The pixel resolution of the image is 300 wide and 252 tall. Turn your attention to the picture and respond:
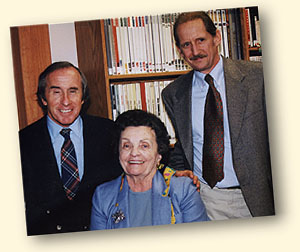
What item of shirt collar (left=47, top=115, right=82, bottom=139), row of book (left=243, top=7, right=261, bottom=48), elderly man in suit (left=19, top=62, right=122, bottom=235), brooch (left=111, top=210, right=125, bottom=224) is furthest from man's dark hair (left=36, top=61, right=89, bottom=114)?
row of book (left=243, top=7, right=261, bottom=48)

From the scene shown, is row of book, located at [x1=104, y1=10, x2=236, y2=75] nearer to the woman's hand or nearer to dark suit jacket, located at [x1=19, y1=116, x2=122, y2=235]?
dark suit jacket, located at [x1=19, y1=116, x2=122, y2=235]

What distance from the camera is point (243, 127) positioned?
2725 mm

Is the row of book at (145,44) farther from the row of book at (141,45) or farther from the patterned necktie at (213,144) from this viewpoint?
the patterned necktie at (213,144)

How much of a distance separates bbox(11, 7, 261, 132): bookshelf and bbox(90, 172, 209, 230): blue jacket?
52 centimetres

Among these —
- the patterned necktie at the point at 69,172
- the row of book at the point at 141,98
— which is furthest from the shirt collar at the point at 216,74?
the patterned necktie at the point at 69,172

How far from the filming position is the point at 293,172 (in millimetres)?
2840

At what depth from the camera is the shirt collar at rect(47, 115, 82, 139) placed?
2.72 meters

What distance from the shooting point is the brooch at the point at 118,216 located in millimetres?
2713

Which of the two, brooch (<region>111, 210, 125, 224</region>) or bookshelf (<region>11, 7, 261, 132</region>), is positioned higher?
bookshelf (<region>11, 7, 261, 132</region>)

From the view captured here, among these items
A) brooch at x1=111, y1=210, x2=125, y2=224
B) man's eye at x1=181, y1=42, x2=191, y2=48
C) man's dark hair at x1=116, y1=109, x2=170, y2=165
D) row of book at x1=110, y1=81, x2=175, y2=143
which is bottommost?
brooch at x1=111, y1=210, x2=125, y2=224

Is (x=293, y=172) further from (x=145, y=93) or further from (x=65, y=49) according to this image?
(x=65, y=49)

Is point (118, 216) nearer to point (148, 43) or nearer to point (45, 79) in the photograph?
point (45, 79)

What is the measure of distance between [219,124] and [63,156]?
3.32ft

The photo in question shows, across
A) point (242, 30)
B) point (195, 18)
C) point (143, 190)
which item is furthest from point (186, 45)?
point (143, 190)
